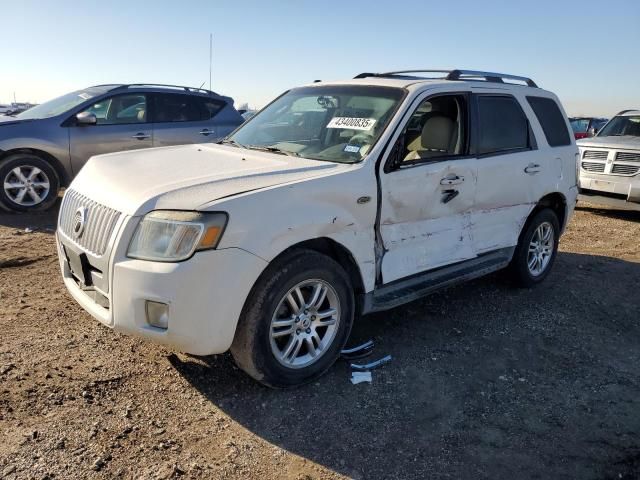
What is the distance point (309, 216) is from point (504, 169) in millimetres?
2257

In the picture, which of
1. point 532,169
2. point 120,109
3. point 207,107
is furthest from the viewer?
point 207,107

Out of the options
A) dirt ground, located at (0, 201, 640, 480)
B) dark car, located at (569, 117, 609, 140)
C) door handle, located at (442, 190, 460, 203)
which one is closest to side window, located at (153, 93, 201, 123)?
dirt ground, located at (0, 201, 640, 480)

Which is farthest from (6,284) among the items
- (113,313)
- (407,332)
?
(407,332)

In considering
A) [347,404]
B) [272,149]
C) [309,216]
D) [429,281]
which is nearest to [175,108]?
[272,149]

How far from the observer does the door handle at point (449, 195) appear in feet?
13.9

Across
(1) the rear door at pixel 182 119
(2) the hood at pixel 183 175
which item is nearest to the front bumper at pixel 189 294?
(2) the hood at pixel 183 175

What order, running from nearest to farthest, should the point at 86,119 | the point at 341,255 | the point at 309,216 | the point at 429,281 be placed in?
the point at 309,216 < the point at 341,255 < the point at 429,281 < the point at 86,119

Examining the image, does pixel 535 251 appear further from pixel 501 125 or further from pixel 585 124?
pixel 585 124

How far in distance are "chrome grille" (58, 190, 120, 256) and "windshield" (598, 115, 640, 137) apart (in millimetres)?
10070

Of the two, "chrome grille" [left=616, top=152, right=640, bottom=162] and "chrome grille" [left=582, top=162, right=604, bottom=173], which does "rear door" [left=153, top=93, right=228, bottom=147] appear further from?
"chrome grille" [left=616, top=152, right=640, bottom=162]

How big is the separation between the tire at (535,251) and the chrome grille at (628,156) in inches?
178

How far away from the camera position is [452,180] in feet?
14.0

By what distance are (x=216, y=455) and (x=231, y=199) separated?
1.33 m

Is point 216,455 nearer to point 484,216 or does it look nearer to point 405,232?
point 405,232
